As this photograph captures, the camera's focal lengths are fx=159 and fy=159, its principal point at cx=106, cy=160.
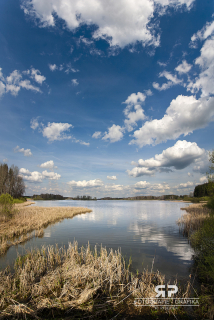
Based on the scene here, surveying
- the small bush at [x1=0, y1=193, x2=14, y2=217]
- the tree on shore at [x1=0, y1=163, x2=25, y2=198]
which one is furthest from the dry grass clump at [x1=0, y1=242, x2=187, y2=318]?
the tree on shore at [x1=0, y1=163, x2=25, y2=198]

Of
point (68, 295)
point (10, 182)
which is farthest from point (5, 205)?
point (10, 182)

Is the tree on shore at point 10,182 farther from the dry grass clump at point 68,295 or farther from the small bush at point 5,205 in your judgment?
the dry grass clump at point 68,295

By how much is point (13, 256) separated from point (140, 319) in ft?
38.7

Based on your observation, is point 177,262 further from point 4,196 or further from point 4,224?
point 4,196

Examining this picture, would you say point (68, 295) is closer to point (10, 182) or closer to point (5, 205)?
point (5, 205)

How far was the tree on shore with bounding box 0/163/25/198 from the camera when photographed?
73.6 m

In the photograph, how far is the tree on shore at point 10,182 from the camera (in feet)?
241

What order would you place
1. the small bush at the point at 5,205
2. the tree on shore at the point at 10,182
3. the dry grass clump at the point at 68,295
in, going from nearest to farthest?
the dry grass clump at the point at 68,295, the small bush at the point at 5,205, the tree on shore at the point at 10,182

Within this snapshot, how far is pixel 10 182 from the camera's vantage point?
8094 cm

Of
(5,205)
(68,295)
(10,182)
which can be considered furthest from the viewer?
(10,182)

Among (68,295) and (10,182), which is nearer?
(68,295)

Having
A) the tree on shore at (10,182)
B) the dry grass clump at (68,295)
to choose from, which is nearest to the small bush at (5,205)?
the dry grass clump at (68,295)

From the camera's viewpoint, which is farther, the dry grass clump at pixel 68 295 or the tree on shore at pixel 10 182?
the tree on shore at pixel 10 182

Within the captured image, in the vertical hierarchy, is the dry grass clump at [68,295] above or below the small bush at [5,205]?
below
